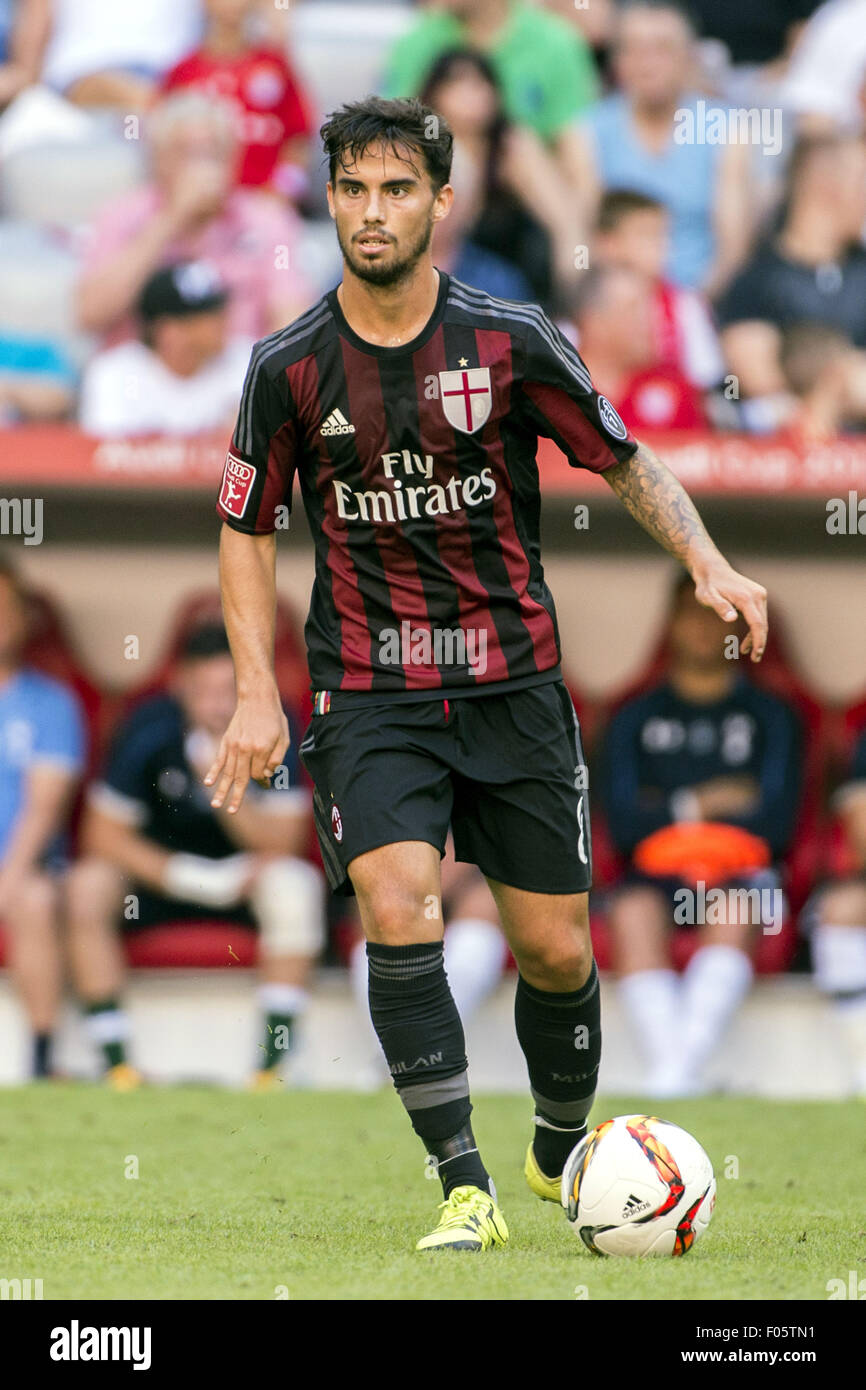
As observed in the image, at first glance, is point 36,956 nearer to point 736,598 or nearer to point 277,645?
point 277,645

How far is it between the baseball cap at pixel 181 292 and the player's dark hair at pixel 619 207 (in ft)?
5.78

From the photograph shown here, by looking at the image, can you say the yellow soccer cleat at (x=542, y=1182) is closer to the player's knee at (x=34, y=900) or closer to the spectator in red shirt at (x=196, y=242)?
the player's knee at (x=34, y=900)

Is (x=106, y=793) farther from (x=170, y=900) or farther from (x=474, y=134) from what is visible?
(x=474, y=134)

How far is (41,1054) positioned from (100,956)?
0.49m

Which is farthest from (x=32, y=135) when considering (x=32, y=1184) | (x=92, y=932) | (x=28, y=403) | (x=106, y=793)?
(x=32, y=1184)

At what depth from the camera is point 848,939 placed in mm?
7539

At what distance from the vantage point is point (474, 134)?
28.6 ft

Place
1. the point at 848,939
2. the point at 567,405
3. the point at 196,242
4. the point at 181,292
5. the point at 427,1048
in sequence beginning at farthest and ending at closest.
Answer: the point at 196,242
the point at 181,292
the point at 848,939
the point at 567,405
the point at 427,1048

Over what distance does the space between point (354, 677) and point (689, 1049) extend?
13.5ft

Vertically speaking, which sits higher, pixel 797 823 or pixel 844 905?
pixel 797 823

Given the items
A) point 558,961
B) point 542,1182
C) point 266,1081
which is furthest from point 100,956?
point 558,961

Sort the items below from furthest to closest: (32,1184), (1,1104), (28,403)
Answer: (28,403) → (1,1104) → (32,1184)

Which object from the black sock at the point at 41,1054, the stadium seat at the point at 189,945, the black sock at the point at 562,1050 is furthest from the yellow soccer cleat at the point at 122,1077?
the black sock at the point at 562,1050

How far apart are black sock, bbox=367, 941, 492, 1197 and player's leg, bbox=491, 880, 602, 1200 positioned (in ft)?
0.97
